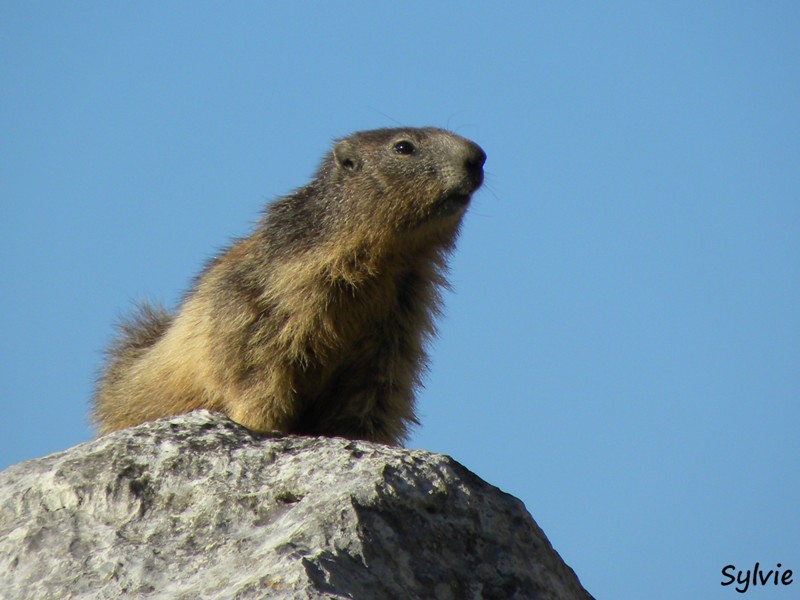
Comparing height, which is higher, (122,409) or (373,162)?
(373,162)

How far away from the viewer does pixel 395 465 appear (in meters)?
5.20

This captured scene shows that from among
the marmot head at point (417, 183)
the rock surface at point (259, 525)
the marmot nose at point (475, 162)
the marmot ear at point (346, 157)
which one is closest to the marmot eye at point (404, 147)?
the marmot head at point (417, 183)

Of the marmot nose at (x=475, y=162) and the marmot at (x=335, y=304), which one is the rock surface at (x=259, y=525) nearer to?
the marmot at (x=335, y=304)

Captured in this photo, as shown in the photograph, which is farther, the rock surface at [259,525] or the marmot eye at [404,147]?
the marmot eye at [404,147]

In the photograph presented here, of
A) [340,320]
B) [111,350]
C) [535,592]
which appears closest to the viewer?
[535,592]

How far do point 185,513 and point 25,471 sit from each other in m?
1.10

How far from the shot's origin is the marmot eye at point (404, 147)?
29.7 feet

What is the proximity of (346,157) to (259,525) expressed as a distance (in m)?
4.83

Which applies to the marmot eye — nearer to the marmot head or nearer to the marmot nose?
the marmot head

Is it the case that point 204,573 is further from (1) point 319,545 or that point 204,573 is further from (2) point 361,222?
(2) point 361,222

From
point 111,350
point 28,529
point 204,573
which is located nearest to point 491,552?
point 204,573

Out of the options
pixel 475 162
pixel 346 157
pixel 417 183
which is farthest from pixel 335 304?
pixel 475 162

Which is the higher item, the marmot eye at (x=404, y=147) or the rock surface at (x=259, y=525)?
the marmot eye at (x=404, y=147)

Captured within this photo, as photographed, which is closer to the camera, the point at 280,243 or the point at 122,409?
the point at 280,243
